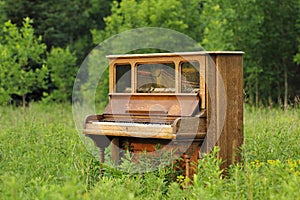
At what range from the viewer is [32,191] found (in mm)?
6562

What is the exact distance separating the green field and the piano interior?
0.44m

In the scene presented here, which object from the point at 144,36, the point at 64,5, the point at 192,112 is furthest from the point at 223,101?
the point at 64,5

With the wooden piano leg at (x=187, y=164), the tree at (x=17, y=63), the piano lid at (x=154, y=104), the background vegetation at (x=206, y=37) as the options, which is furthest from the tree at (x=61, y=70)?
the wooden piano leg at (x=187, y=164)

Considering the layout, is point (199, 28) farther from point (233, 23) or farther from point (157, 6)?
point (233, 23)

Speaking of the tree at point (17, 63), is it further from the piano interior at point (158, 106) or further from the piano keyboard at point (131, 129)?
the piano keyboard at point (131, 129)

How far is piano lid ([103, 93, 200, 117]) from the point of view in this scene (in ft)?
27.3

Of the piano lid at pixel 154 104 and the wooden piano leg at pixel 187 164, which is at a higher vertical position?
the piano lid at pixel 154 104

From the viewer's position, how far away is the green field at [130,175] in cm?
596

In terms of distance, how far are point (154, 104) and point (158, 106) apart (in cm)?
11

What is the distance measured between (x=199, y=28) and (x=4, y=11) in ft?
24.7

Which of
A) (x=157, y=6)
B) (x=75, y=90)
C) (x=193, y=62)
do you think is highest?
(x=157, y=6)

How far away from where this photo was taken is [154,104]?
8852 millimetres

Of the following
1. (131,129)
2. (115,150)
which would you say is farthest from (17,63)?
(131,129)

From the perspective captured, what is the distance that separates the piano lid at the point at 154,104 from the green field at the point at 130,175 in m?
0.80
